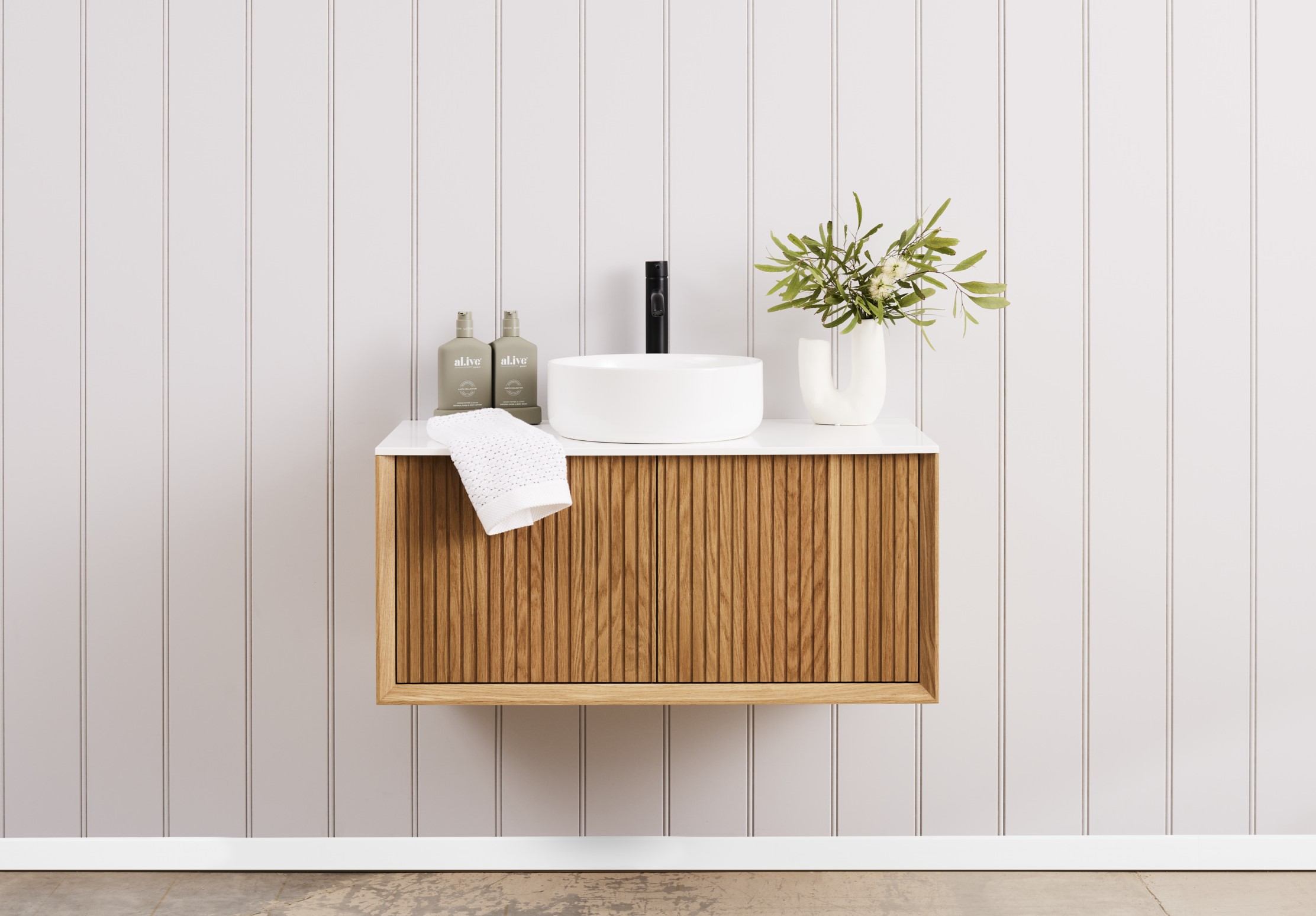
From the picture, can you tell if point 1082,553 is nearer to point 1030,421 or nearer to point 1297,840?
point 1030,421

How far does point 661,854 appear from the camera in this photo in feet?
5.69

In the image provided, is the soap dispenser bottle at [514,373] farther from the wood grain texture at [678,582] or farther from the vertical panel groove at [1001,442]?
the vertical panel groove at [1001,442]

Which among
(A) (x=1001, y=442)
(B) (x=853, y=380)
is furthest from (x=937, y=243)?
(A) (x=1001, y=442)

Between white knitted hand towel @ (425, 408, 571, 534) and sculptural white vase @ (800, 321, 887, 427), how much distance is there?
0.44 metres

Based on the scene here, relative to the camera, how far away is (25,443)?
5.56ft

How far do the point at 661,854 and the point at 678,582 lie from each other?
0.59 metres

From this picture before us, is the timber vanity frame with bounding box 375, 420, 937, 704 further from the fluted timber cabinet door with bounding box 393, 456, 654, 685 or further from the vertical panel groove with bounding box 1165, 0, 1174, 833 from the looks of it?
the vertical panel groove with bounding box 1165, 0, 1174, 833

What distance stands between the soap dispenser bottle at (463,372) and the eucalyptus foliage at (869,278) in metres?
0.45

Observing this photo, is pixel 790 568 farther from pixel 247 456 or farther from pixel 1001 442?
pixel 247 456

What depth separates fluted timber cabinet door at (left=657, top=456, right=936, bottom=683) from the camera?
142cm

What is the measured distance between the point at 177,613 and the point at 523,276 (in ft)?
2.66

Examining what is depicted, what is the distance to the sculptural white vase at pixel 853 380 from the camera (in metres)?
1.56

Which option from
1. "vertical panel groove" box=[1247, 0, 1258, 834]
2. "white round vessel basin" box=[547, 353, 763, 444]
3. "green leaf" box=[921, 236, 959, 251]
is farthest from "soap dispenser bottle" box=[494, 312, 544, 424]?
"vertical panel groove" box=[1247, 0, 1258, 834]

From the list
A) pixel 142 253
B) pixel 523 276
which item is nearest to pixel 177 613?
pixel 142 253
